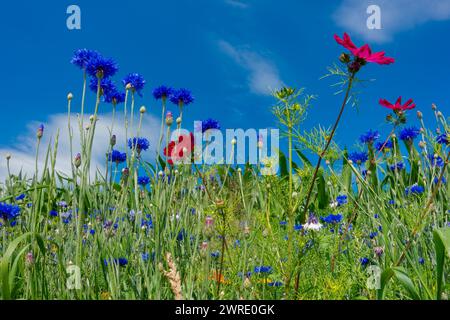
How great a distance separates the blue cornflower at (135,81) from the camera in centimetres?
190

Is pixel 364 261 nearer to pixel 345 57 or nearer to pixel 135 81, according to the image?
pixel 345 57

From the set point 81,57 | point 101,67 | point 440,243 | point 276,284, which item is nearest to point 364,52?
point 440,243

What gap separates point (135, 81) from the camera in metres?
1.90

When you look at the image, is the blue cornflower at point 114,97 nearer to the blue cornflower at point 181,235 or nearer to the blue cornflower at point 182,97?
the blue cornflower at point 182,97

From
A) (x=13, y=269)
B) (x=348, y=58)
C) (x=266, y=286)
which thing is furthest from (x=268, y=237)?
(x=13, y=269)

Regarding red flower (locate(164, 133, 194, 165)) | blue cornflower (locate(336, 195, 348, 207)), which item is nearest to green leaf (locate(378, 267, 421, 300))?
red flower (locate(164, 133, 194, 165))

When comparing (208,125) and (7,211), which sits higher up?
(208,125)

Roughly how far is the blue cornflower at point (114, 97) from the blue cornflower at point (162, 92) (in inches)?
7.2

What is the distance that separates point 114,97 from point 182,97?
0.34 metres

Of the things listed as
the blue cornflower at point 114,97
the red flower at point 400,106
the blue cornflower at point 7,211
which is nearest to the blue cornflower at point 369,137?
the red flower at point 400,106

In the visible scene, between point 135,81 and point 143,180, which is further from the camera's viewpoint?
point 143,180
